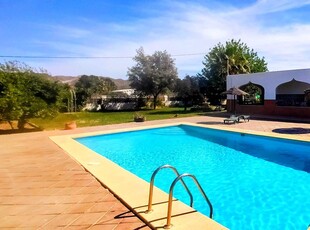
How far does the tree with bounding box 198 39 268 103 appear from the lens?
29859 millimetres

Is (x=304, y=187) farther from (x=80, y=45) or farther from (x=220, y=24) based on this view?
(x=80, y=45)

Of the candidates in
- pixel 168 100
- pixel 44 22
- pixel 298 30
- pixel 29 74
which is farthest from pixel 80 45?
pixel 298 30

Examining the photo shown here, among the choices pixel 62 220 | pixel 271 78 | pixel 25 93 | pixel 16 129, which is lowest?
pixel 62 220

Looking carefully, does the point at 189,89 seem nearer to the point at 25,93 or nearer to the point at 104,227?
the point at 25,93

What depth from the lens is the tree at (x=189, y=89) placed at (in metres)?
30.8

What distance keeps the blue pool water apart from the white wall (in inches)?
329

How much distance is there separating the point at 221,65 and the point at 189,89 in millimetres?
4557

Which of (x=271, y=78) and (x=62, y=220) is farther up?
(x=271, y=78)

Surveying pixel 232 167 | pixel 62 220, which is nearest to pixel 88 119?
pixel 232 167

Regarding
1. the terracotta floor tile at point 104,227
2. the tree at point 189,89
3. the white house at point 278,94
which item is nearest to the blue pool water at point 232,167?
the terracotta floor tile at point 104,227

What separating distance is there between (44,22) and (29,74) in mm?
8464

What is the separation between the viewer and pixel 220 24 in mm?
18484

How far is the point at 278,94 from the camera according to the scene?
2252 centimetres

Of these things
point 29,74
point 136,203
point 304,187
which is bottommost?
point 304,187
